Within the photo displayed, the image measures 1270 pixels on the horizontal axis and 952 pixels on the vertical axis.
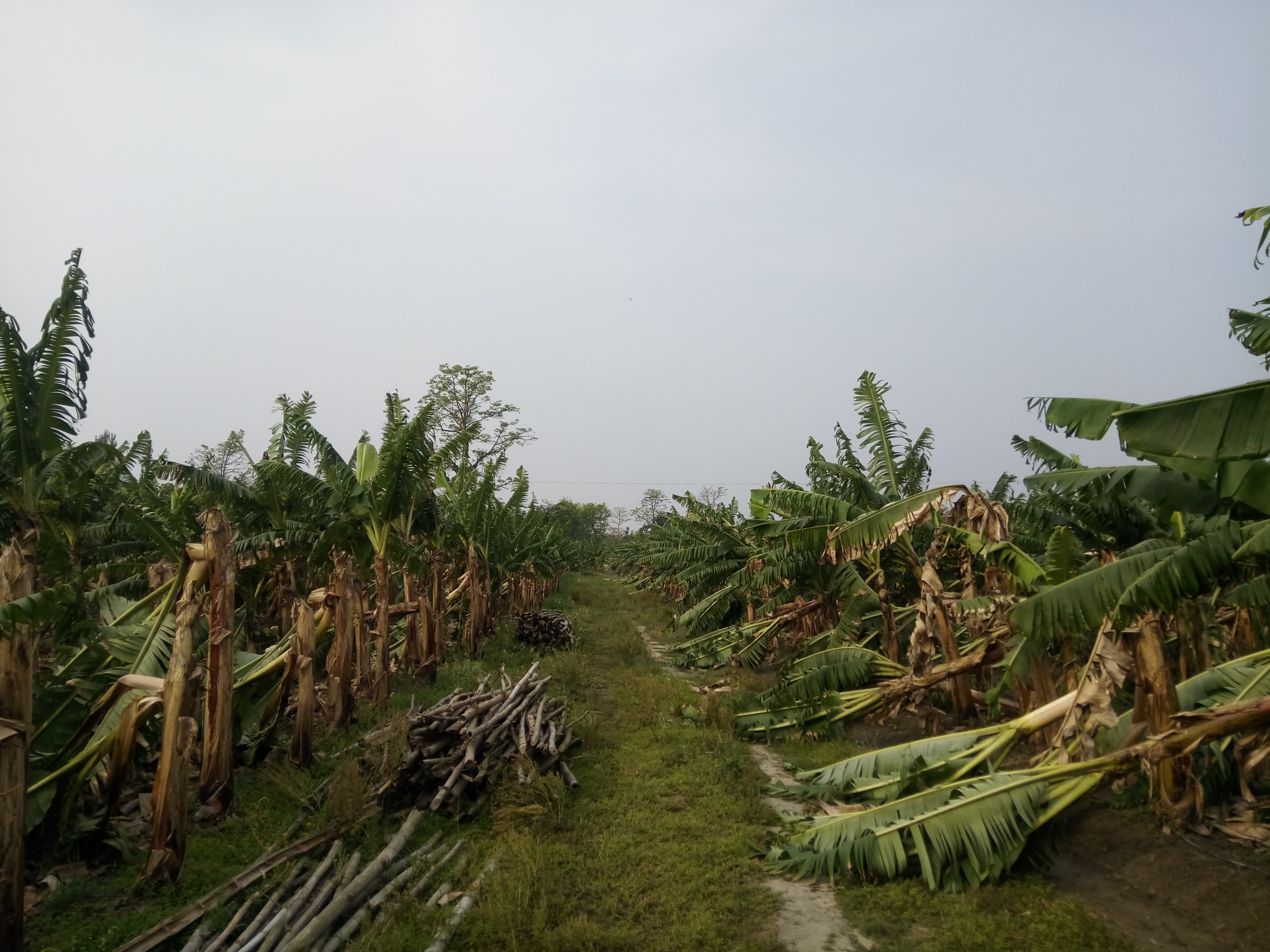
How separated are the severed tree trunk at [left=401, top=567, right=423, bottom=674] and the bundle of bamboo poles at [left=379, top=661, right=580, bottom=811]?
13.0 feet

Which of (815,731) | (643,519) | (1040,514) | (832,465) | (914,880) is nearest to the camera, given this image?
(914,880)

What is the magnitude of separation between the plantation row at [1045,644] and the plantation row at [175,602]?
5429 millimetres

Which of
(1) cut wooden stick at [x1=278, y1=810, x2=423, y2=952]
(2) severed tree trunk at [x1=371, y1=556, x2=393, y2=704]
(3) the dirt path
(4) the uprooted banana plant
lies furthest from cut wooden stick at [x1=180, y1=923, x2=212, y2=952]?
(2) severed tree trunk at [x1=371, y1=556, x2=393, y2=704]

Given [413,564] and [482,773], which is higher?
[413,564]

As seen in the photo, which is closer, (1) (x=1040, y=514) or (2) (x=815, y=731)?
(1) (x=1040, y=514)

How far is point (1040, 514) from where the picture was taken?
321 inches

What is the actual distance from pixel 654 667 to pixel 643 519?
263ft

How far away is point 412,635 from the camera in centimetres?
1285

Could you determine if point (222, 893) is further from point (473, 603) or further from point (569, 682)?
point (473, 603)

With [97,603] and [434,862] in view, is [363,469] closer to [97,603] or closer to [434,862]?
[97,603]

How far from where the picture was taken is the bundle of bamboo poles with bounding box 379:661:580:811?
7324mm

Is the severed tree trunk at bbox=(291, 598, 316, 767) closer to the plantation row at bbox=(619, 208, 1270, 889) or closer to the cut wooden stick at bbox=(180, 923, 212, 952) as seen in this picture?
the cut wooden stick at bbox=(180, 923, 212, 952)

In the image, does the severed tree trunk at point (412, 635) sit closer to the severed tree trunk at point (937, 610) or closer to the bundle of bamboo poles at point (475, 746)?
the bundle of bamboo poles at point (475, 746)

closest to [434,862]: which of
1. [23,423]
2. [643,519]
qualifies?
[23,423]
